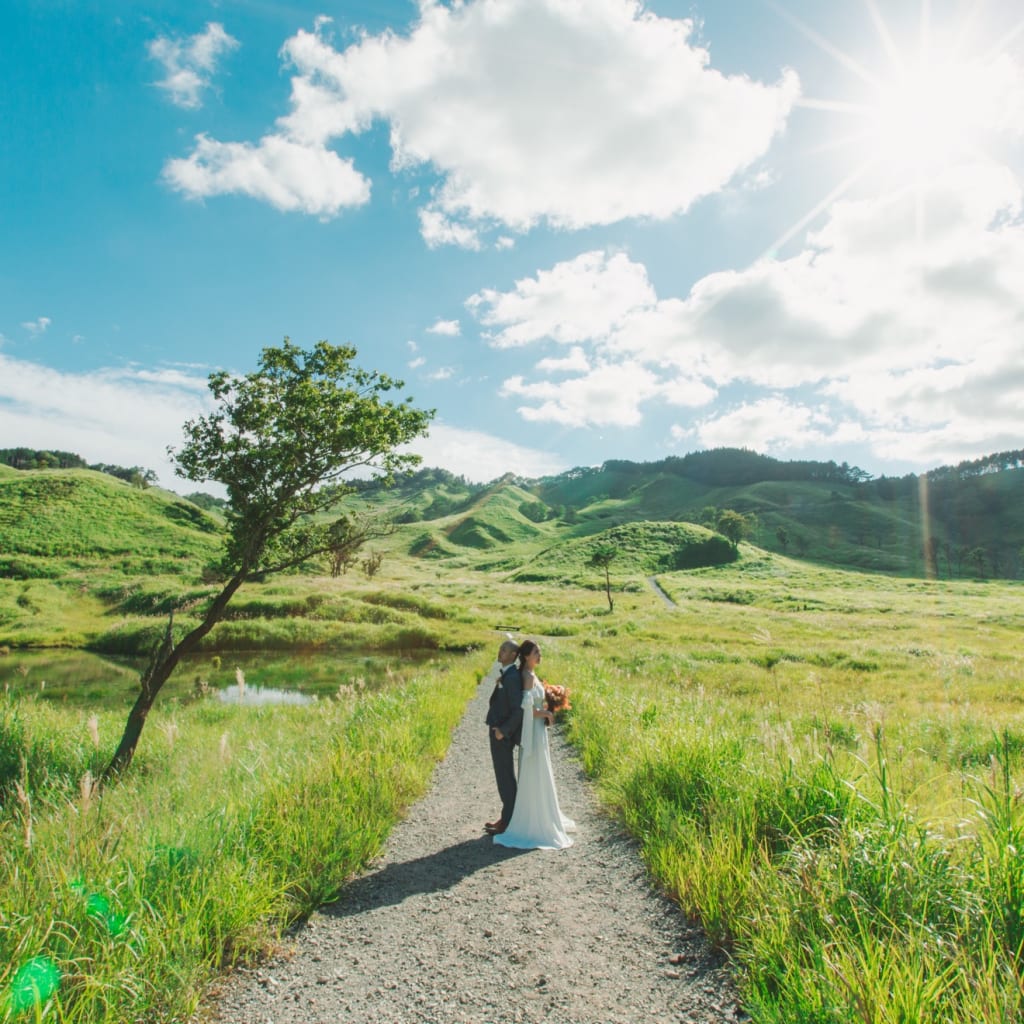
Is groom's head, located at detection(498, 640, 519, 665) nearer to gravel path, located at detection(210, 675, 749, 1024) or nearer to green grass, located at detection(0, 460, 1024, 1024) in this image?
green grass, located at detection(0, 460, 1024, 1024)

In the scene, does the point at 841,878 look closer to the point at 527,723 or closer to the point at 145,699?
the point at 527,723

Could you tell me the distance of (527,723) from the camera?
8133 millimetres

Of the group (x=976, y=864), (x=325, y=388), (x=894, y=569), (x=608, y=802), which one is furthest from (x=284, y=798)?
(x=894, y=569)

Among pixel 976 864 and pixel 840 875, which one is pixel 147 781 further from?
pixel 976 864

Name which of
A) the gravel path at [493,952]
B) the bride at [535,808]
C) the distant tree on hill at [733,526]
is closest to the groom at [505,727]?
the bride at [535,808]

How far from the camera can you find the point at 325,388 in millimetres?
10953

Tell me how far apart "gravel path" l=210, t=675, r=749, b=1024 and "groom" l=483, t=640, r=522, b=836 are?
0.88 m

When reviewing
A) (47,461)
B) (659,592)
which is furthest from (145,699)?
(47,461)

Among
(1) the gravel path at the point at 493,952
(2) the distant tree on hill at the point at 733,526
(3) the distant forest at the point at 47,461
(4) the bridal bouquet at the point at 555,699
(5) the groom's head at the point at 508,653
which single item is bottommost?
(1) the gravel path at the point at 493,952

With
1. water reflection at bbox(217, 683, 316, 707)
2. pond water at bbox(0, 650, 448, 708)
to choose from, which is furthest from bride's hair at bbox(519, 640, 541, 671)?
water reflection at bbox(217, 683, 316, 707)

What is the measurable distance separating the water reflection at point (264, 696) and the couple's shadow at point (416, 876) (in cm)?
1856

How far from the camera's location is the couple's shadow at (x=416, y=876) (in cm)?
568

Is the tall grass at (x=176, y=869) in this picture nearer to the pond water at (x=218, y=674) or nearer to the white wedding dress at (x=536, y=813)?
the white wedding dress at (x=536, y=813)

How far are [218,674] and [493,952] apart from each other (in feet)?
112
